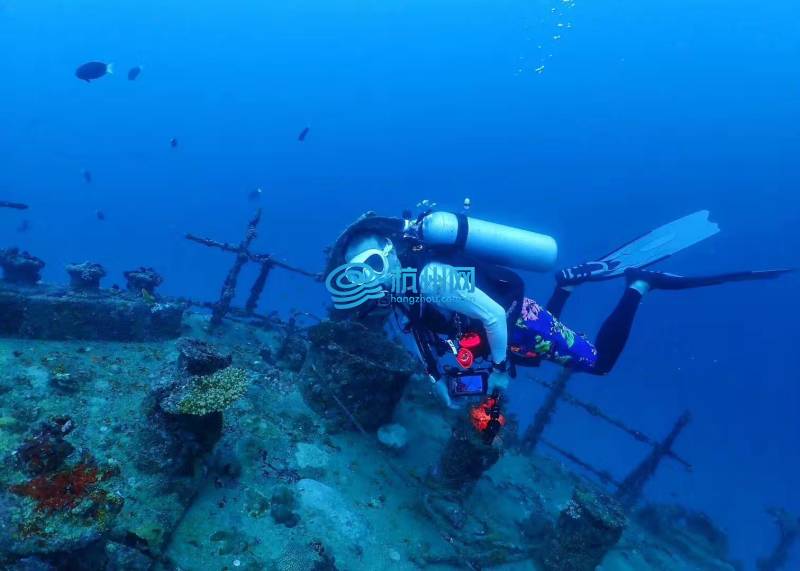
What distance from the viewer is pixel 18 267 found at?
1002 cm

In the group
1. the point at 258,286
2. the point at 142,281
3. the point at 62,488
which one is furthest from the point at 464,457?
the point at 142,281

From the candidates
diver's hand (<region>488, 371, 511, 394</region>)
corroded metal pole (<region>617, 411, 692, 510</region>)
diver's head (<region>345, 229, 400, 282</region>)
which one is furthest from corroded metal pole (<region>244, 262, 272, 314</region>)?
corroded metal pole (<region>617, 411, 692, 510</region>)

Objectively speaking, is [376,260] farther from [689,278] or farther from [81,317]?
[81,317]

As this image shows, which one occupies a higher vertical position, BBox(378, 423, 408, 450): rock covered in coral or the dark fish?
the dark fish

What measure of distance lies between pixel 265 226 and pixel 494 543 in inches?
4865

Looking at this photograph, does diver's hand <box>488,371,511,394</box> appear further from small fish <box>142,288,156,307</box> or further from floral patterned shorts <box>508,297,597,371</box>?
small fish <box>142,288,156,307</box>

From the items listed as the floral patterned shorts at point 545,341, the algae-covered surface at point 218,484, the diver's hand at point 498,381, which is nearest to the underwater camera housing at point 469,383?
the diver's hand at point 498,381

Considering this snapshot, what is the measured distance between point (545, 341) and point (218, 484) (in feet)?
15.6

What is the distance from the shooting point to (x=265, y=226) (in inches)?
4806

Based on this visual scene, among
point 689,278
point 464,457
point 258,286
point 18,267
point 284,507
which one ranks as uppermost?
point 689,278

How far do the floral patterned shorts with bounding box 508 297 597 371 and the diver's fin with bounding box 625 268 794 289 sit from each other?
4.72 ft

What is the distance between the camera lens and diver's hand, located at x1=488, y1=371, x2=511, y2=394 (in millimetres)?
5367

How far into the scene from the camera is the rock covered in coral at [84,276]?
9.88m

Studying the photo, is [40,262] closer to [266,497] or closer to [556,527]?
[266,497]
